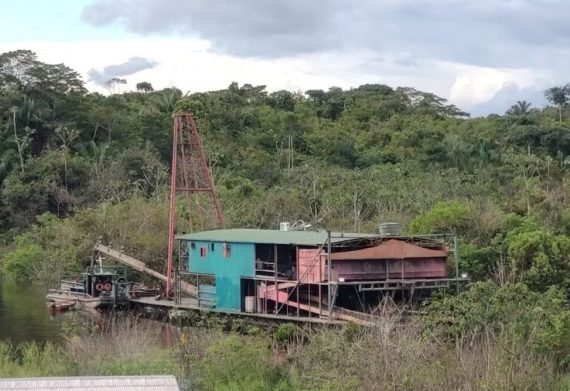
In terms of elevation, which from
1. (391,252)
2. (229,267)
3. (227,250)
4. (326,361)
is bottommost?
(326,361)

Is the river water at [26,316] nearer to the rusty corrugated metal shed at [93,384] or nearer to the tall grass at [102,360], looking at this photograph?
the tall grass at [102,360]

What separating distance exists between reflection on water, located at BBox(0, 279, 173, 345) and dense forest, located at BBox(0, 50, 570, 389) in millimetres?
3835

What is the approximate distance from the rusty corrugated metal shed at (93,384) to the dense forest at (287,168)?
30.8 feet

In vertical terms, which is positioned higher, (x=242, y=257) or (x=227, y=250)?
(x=227, y=250)

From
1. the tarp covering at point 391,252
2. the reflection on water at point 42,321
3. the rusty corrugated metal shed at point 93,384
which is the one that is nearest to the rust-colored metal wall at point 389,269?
the tarp covering at point 391,252

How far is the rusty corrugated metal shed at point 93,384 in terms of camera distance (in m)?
11.0

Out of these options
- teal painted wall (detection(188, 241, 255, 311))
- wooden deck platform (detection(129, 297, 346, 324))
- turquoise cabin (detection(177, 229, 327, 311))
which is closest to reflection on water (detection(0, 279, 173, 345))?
wooden deck platform (detection(129, 297, 346, 324))

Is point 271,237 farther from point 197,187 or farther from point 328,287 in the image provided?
point 197,187

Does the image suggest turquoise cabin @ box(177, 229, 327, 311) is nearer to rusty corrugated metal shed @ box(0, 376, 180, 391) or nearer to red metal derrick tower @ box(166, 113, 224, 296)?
red metal derrick tower @ box(166, 113, 224, 296)

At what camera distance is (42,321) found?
28812 mm

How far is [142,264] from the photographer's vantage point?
33.8 m

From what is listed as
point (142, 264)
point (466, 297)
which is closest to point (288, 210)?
point (142, 264)

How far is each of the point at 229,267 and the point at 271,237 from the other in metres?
2.05

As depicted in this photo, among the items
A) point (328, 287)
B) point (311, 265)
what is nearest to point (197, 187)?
point (311, 265)
